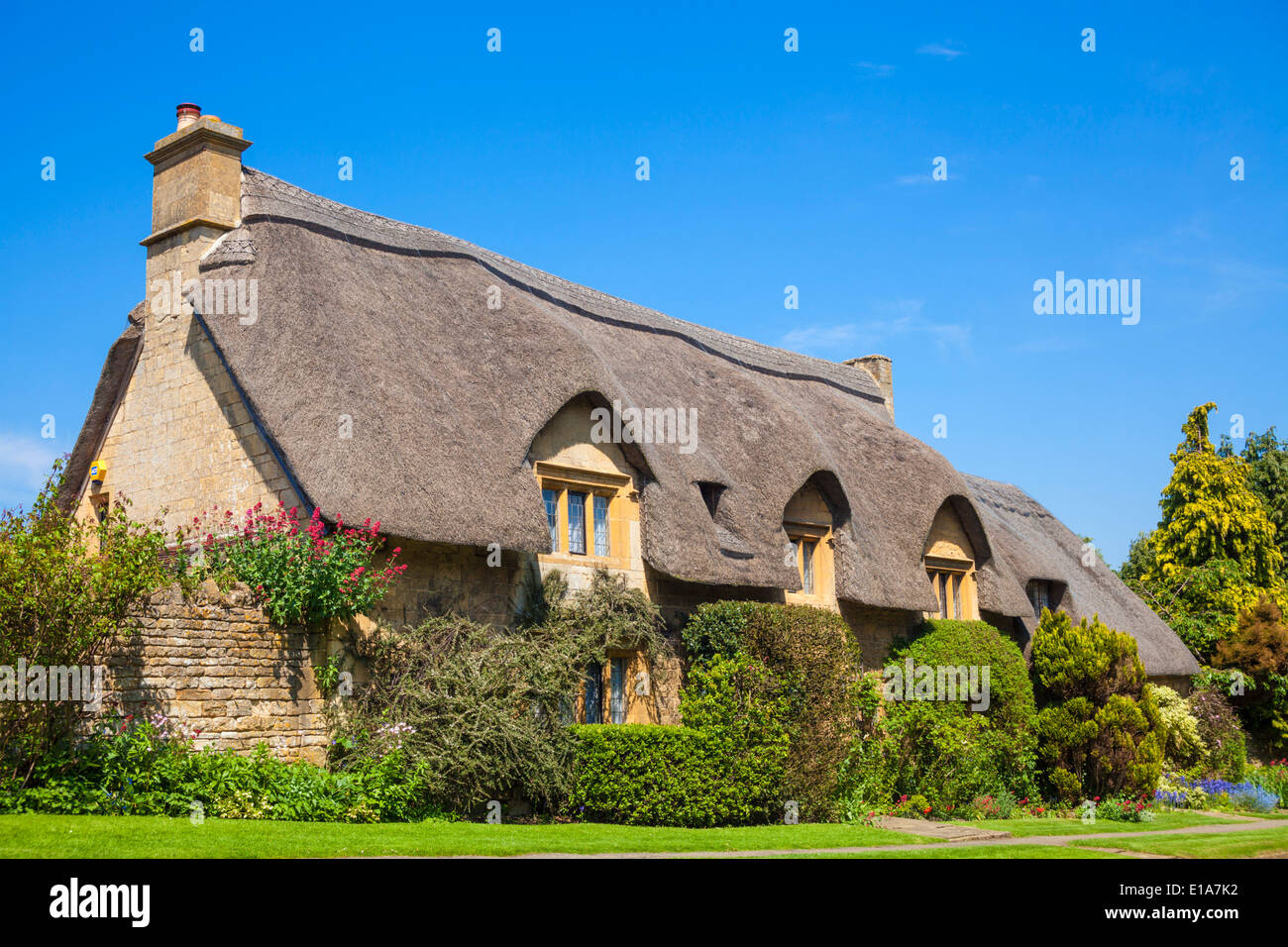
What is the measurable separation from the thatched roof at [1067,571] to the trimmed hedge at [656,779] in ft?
37.1

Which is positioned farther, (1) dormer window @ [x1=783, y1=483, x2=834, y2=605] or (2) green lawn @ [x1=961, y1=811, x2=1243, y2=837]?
(1) dormer window @ [x1=783, y1=483, x2=834, y2=605]

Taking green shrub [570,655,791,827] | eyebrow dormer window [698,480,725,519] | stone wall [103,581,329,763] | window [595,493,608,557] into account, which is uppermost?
eyebrow dormer window [698,480,725,519]

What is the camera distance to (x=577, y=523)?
17.1m

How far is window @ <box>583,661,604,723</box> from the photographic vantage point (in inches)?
659

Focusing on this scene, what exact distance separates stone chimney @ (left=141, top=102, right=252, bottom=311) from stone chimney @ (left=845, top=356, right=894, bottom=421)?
17.7 m

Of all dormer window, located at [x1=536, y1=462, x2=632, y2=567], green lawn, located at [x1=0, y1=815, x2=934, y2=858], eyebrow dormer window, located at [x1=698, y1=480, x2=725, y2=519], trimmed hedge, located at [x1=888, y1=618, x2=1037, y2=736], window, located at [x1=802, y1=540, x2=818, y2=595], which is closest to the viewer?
green lawn, located at [x1=0, y1=815, x2=934, y2=858]

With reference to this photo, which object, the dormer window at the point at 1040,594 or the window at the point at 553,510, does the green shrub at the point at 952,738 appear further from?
the window at the point at 553,510

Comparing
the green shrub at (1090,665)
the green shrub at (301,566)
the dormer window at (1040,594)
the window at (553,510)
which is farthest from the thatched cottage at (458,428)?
the dormer window at (1040,594)

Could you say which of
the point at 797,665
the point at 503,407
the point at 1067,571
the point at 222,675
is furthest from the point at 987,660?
the point at 222,675

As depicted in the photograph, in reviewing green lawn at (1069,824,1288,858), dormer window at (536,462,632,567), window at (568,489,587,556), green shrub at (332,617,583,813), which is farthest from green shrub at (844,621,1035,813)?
window at (568,489,587,556)

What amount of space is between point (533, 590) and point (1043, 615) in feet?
42.6

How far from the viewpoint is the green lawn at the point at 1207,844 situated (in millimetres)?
13156

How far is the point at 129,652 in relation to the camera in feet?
39.2

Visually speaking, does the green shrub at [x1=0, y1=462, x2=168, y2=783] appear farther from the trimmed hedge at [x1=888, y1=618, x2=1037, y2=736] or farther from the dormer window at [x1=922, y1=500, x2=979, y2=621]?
the dormer window at [x1=922, y1=500, x2=979, y2=621]
